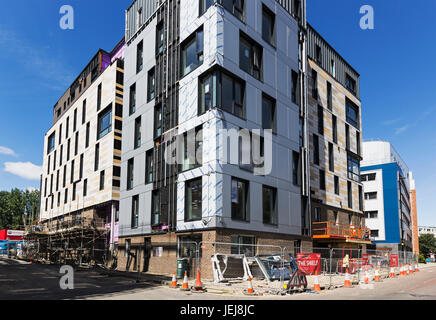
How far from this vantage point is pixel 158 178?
2780 cm

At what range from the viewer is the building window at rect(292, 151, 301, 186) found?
2966cm

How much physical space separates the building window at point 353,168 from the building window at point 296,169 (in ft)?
42.7

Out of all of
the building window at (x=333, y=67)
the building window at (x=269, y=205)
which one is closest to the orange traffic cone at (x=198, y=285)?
the building window at (x=269, y=205)

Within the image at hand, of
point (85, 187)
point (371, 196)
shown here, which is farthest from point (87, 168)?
point (371, 196)

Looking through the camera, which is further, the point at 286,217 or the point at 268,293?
the point at 286,217

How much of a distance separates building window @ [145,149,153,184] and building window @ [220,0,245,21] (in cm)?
1196

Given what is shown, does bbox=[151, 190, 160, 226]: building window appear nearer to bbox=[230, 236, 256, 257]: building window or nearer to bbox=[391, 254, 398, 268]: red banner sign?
bbox=[230, 236, 256, 257]: building window

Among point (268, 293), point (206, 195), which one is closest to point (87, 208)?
point (206, 195)

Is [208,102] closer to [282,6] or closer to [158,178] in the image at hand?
[158,178]

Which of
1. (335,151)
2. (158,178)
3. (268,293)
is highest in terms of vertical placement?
(335,151)

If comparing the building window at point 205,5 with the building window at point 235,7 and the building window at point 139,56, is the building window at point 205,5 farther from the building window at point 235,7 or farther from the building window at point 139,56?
the building window at point 139,56

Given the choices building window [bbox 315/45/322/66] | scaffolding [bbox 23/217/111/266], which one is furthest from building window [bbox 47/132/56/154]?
building window [bbox 315/45/322/66]
